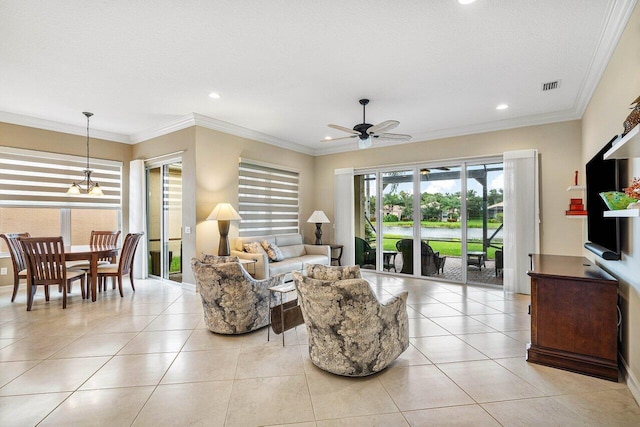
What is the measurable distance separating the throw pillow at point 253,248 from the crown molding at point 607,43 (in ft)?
15.7

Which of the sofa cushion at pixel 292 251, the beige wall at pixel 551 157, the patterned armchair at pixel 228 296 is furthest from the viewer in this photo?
the sofa cushion at pixel 292 251

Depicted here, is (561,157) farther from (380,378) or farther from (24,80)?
(24,80)

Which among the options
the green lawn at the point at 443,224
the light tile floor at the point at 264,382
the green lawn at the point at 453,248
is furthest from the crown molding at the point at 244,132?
the green lawn at the point at 453,248

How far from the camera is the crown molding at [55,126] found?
5.14m

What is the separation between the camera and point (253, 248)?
545 cm

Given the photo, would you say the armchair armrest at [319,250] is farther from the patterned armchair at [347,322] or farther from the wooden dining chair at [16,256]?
the wooden dining chair at [16,256]

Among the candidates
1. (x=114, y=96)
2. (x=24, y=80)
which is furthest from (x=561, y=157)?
(x=24, y=80)

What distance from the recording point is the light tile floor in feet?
6.82

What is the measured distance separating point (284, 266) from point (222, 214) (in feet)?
4.39

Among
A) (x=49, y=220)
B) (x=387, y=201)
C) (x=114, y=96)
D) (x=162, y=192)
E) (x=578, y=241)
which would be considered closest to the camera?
(x=114, y=96)

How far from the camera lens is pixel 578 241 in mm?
4887

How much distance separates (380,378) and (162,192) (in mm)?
5269

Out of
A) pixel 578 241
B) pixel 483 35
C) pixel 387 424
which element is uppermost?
pixel 483 35

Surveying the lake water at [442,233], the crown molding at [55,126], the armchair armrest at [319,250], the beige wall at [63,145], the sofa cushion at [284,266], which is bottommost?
the sofa cushion at [284,266]
